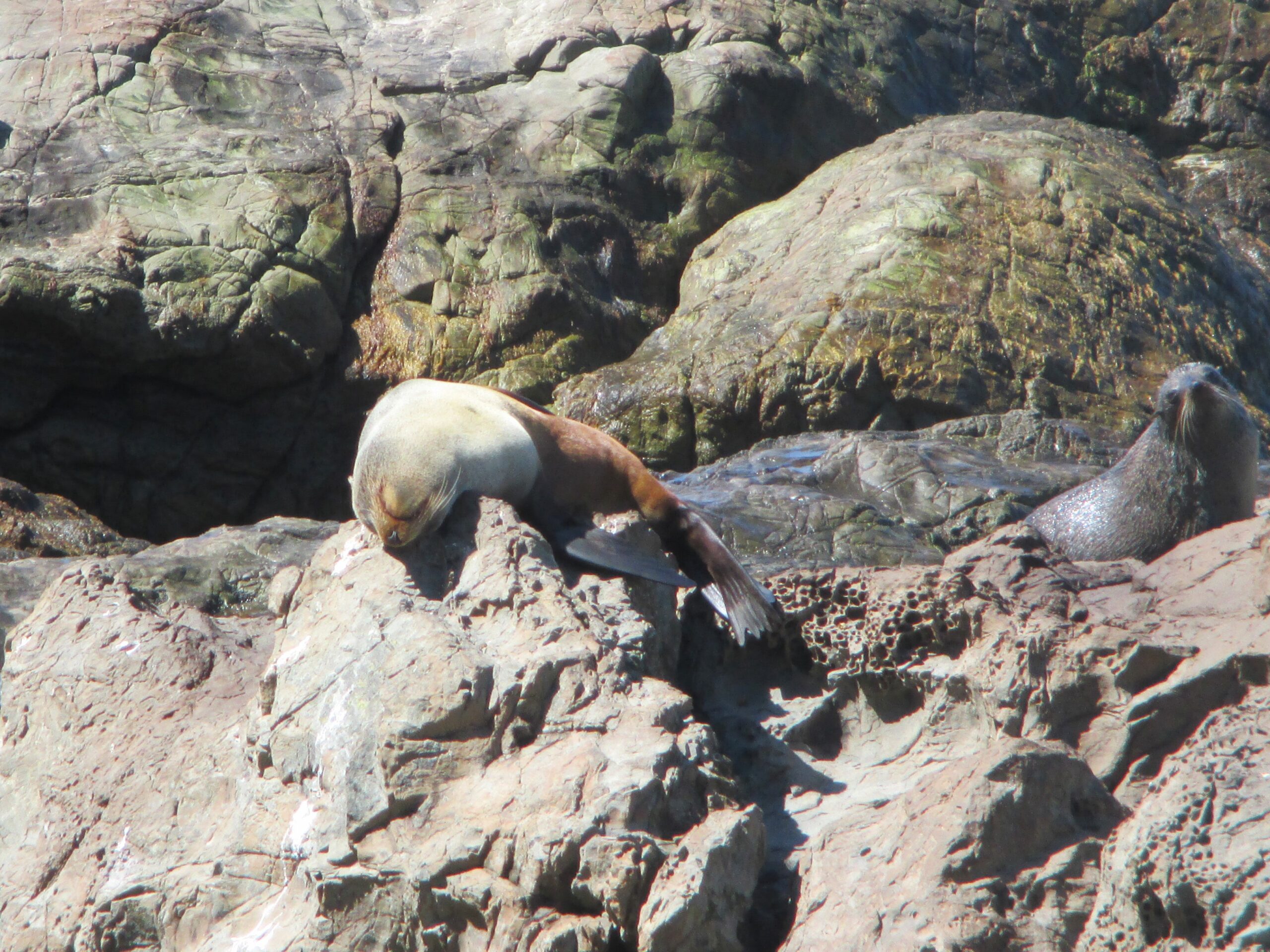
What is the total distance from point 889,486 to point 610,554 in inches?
132

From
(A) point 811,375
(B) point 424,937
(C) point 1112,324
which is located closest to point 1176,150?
(C) point 1112,324

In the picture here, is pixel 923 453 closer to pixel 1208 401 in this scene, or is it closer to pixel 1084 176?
pixel 1208 401

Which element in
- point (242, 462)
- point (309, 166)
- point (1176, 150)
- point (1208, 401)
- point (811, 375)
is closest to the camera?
point (1208, 401)

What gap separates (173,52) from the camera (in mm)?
11008

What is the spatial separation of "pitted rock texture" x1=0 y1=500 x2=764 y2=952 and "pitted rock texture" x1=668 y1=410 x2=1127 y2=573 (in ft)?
7.79

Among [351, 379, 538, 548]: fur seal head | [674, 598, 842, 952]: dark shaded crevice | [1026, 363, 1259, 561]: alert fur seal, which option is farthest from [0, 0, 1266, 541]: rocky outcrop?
[674, 598, 842, 952]: dark shaded crevice

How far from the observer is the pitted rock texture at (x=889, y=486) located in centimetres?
608

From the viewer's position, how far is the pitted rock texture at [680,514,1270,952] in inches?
93.1

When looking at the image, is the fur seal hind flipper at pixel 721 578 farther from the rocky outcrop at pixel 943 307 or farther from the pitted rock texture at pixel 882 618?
the rocky outcrop at pixel 943 307

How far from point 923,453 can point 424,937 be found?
501 cm

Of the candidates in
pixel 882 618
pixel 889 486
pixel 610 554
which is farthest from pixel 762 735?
pixel 889 486

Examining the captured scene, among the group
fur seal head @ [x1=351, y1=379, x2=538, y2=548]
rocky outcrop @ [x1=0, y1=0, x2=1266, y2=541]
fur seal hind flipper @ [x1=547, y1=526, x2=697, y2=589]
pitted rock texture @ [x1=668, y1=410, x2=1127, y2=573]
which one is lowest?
rocky outcrop @ [x1=0, y1=0, x2=1266, y2=541]

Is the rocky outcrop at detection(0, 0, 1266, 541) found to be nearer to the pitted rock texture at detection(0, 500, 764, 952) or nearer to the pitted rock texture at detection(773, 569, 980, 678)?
the pitted rock texture at detection(773, 569, 980, 678)

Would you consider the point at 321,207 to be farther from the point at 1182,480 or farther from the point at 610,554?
the point at 610,554
